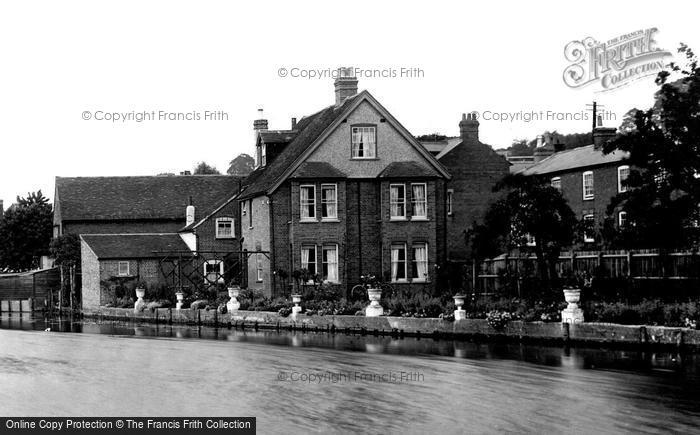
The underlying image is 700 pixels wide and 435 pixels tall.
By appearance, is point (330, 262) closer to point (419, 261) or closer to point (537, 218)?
point (419, 261)

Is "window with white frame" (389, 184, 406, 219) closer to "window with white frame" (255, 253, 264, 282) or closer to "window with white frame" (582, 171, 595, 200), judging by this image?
"window with white frame" (255, 253, 264, 282)

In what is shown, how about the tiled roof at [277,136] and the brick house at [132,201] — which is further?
the brick house at [132,201]

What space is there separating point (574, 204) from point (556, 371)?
124ft

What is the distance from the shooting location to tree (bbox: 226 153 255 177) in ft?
476

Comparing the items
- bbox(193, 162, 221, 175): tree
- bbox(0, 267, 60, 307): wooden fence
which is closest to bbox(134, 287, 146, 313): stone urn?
bbox(0, 267, 60, 307): wooden fence

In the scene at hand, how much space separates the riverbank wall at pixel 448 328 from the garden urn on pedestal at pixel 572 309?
309mm

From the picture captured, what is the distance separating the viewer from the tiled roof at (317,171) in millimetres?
46719

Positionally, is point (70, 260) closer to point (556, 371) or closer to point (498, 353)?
point (498, 353)

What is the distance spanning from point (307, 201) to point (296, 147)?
4575 mm

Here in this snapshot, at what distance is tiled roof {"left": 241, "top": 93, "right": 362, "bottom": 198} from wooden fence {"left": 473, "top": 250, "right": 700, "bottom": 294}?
12967 mm

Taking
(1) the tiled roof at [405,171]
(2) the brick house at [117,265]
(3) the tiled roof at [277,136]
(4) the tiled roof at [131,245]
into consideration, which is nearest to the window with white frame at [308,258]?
(1) the tiled roof at [405,171]

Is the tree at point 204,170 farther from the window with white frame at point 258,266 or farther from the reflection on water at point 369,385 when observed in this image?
the reflection on water at point 369,385

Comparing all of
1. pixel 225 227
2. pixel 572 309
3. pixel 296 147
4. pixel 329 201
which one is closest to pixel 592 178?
pixel 296 147

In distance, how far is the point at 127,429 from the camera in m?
15.3
